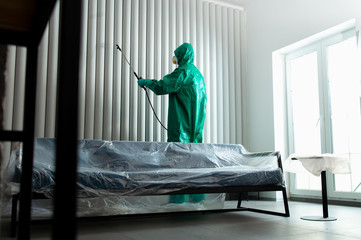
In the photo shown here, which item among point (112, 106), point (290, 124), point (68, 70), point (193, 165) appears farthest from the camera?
point (290, 124)

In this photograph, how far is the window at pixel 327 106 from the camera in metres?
3.82

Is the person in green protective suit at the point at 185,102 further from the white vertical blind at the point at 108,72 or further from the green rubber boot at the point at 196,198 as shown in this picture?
the white vertical blind at the point at 108,72

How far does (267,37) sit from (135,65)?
5.85 feet

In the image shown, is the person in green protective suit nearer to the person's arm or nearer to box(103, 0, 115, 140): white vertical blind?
the person's arm

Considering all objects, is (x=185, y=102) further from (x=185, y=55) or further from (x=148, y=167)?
(x=148, y=167)

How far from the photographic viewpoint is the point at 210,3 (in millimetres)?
5004

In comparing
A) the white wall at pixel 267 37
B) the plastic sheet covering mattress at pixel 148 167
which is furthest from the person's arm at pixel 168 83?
the white wall at pixel 267 37

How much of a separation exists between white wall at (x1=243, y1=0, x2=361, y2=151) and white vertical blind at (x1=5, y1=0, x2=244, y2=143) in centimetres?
18

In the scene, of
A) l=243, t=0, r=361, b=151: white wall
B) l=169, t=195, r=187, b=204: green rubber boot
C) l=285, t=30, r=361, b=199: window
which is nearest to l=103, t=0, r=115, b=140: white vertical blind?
l=169, t=195, r=187, b=204: green rubber boot

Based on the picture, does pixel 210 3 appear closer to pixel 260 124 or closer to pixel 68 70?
pixel 260 124

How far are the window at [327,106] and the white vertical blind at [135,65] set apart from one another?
78 cm

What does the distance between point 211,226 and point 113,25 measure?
107 inches

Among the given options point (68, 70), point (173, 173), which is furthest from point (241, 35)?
point (68, 70)

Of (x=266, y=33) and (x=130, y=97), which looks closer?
(x=130, y=97)
